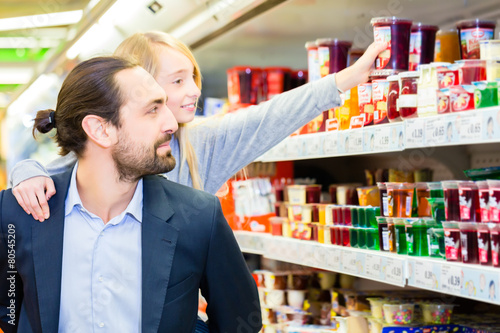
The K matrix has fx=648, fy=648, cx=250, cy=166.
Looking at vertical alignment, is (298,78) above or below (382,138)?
above

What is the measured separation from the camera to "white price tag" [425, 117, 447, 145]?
5.54ft

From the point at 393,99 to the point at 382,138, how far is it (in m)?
0.12

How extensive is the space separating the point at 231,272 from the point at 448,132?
26.1 inches

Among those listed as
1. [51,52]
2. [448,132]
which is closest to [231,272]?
[448,132]

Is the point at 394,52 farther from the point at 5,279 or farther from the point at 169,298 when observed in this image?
the point at 5,279

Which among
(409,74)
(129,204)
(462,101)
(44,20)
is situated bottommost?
(129,204)

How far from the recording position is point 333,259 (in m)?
2.29

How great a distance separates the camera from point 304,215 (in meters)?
2.62

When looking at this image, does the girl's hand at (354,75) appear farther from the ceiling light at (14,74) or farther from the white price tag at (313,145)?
the ceiling light at (14,74)

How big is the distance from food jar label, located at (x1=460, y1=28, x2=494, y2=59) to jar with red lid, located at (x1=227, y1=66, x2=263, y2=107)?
4.44 feet

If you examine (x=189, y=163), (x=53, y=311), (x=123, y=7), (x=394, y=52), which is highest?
(x=123, y=7)

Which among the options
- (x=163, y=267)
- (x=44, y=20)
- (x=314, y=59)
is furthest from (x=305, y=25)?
(x=44, y=20)

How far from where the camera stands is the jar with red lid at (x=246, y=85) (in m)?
3.15

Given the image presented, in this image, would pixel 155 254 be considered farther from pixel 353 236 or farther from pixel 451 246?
pixel 353 236
